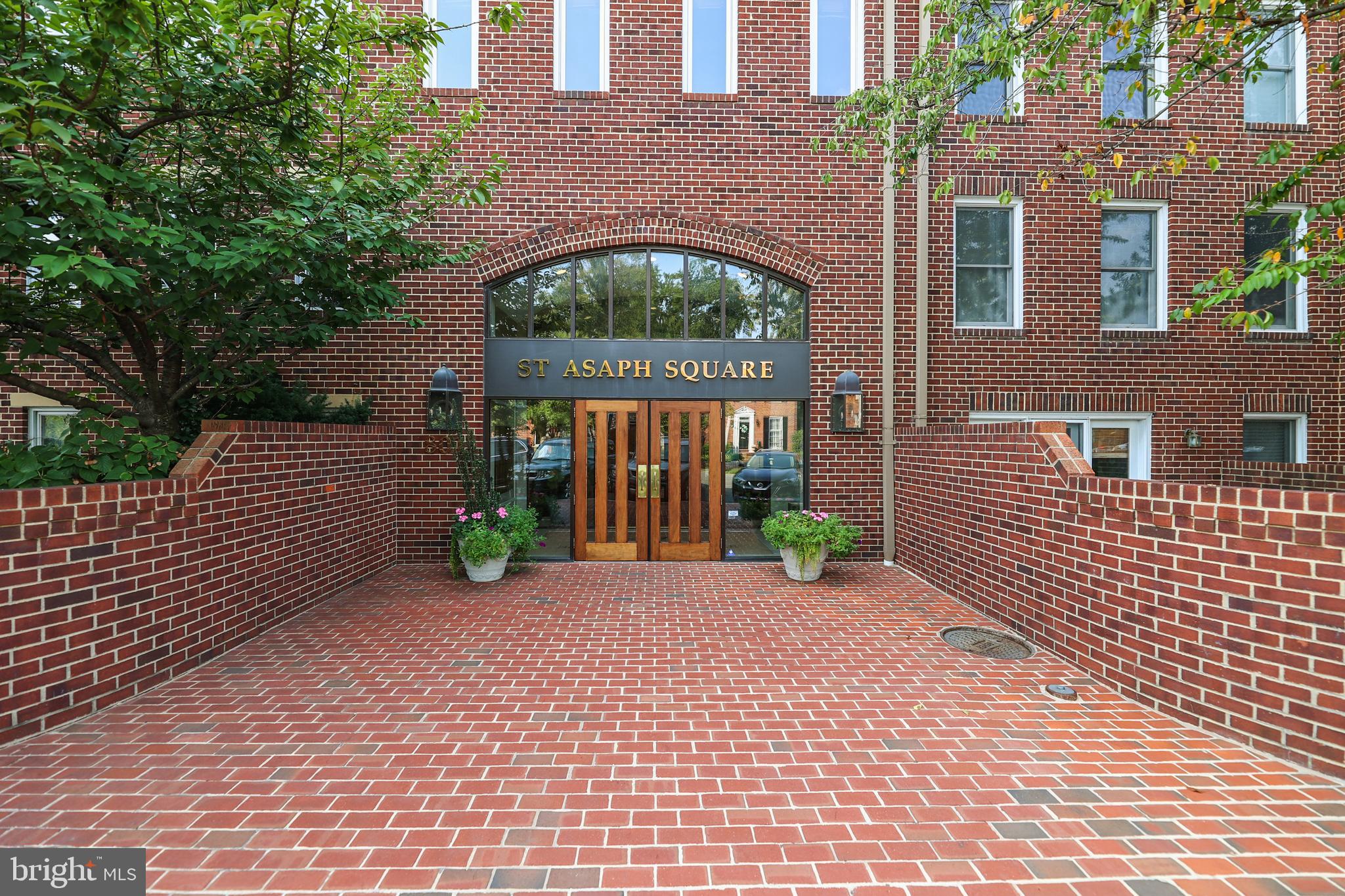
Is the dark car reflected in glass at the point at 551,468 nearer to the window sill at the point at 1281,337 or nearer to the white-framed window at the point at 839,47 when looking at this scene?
the white-framed window at the point at 839,47

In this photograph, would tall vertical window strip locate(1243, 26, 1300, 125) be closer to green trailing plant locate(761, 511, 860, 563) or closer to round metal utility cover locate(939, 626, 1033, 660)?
green trailing plant locate(761, 511, 860, 563)

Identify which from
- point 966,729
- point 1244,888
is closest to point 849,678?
point 966,729

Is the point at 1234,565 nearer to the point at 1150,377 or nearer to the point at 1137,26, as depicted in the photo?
the point at 1137,26

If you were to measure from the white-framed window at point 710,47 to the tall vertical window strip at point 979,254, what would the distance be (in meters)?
3.64

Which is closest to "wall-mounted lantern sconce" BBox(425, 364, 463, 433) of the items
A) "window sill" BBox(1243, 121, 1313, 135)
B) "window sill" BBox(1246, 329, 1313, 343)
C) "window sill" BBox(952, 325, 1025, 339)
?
"window sill" BBox(952, 325, 1025, 339)

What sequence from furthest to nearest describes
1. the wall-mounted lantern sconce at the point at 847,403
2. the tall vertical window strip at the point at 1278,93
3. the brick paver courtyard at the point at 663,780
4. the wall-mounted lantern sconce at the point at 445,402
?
the tall vertical window strip at the point at 1278,93
the wall-mounted lantern sconce at the point at 847,403
the wall-mounted lantern sconce at the point at 445,402
the brick paver courtyard at the point at 663,780

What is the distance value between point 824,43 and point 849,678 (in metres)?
8.11

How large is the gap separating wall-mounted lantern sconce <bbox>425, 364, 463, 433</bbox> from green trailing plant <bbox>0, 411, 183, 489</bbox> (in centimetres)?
272

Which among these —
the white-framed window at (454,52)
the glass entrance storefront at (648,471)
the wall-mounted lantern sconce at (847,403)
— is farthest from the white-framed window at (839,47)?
the white-framed window at (454,52)

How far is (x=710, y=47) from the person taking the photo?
8.00 m

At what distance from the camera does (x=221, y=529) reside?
15.6 ft

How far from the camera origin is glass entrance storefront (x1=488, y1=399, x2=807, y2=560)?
25.9 feet

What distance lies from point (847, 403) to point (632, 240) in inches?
138

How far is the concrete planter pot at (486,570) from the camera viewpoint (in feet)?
22.3
